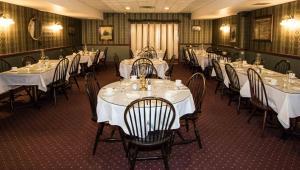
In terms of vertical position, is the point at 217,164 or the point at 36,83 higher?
the point at 36,83

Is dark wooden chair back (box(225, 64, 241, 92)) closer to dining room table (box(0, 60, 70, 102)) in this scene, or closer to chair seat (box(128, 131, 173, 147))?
chair seat (box(128, 131, 173, 147))

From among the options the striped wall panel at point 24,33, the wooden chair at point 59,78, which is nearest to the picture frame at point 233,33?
the striped wall panel at point 24,33

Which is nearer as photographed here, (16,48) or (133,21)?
(16,48)

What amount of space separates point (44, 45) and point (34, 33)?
898 mm

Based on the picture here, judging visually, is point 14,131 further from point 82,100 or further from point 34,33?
point 34,33

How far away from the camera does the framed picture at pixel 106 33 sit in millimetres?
15906

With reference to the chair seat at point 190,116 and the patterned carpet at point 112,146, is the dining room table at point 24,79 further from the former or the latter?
the chair seat at point 190,116

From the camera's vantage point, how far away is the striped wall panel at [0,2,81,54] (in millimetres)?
7898

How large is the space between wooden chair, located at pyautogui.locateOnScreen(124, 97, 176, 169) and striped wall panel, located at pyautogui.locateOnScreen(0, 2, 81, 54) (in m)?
5.77

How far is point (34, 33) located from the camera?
9781 mm

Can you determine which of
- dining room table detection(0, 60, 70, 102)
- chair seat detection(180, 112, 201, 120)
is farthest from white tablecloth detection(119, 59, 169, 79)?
chair seat detection(180, 112, 201, 120)

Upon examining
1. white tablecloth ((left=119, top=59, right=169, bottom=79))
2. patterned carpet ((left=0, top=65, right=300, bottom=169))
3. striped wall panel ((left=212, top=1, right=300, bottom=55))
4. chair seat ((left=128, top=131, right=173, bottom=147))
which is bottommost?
patterned carpet ((left=0, top=65, right=300, bottom=169))

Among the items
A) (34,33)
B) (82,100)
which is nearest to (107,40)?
(34,33)

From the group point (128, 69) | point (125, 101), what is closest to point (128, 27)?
point (128, 69)
